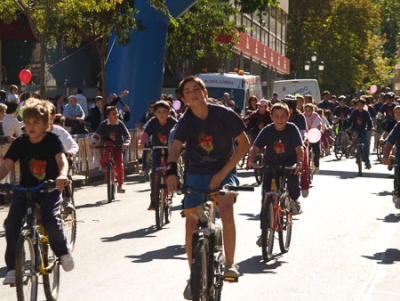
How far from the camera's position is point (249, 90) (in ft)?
126

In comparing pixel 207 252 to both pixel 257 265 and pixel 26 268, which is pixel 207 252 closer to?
pixel 26 268

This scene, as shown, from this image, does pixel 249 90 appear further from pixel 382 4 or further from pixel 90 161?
pixel 382 4

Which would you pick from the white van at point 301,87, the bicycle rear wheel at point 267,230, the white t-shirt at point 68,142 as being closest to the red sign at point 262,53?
the white van at point 301,87

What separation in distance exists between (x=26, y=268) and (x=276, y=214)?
420 centimetres

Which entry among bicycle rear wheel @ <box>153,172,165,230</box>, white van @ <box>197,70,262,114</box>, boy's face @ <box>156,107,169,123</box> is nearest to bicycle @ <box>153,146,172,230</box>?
bicycle rear wheel @ <box>153,172,165,230</box>

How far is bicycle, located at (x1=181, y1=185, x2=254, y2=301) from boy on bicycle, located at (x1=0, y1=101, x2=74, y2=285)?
1.11m

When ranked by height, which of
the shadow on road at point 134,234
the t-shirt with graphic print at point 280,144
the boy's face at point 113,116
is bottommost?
the shadow on road at point 134,234

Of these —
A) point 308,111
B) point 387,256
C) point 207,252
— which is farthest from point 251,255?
point 308,111

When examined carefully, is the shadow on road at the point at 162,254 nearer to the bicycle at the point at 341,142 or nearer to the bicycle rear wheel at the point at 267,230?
the bicycle rear wheel at the point at 267,230

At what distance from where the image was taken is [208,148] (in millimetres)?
8492

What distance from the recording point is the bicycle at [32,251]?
7.98m

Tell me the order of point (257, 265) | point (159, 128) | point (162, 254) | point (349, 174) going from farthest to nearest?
point (349, 174) → point (159, 128) → point (162, 254) → point (257, 265)

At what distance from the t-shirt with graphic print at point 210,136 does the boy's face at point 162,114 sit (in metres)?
6.98

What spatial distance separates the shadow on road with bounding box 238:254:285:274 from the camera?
10844 millimetres
